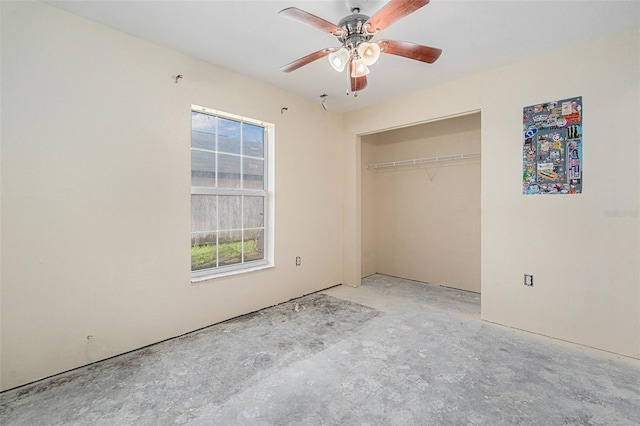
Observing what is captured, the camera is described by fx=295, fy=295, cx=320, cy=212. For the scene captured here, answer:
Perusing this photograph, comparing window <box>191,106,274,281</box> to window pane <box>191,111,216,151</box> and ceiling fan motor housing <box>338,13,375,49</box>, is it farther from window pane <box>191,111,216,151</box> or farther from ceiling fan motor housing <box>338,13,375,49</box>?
ceiling fan motor housing <box>338,13,375,49</box>

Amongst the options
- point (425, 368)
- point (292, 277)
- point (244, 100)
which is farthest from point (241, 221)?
point (425, 368)

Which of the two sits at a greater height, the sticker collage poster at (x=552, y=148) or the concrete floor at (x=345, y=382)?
the sticker collage poster at (x=552, y=148)

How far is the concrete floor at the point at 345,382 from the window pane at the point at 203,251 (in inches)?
26.5

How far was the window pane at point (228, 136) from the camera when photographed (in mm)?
3268

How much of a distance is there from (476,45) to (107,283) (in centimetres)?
374

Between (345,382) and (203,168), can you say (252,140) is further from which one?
(345,382)

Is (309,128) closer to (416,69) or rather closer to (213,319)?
(416,69)

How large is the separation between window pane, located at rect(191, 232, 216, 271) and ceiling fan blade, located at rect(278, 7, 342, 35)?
224 cm

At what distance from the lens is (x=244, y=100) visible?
10.9 ft

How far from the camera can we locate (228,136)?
3.34 metres

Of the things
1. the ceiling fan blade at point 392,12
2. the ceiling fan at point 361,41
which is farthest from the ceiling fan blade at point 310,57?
the ceiling fan blade at point 392,12

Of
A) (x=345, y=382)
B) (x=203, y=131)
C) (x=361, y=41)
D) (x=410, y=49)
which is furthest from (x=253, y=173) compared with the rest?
(x=345, y=382)

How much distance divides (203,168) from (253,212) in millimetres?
791

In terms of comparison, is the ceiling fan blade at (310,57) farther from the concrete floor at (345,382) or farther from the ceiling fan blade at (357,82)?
the concrete floor at (345,382)
